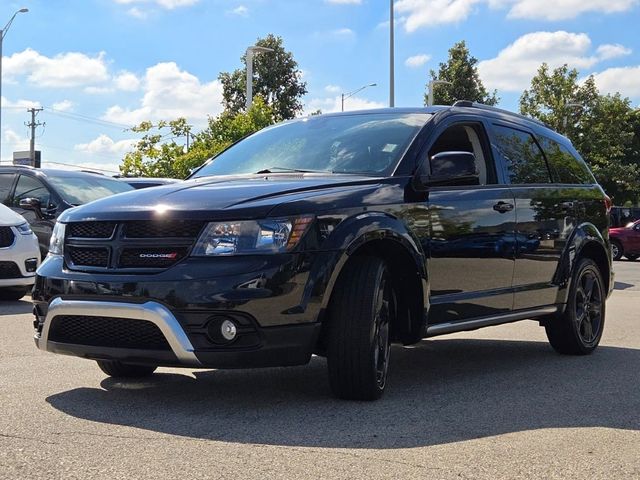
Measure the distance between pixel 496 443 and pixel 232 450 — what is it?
3.95 ft

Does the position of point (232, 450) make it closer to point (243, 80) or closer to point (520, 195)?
point (520, 195)

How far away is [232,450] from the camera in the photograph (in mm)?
3793

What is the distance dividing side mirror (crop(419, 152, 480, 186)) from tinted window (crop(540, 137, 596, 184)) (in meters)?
1.97

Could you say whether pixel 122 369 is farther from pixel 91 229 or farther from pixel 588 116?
pixel 588 116

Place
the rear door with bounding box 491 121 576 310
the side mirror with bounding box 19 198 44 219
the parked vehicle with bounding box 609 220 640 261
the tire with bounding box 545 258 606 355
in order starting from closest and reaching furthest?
the rear door with bounding box 491 121 576 310
the tire with bounding box 545 258 606 355
the side mirror with bounding box 19 198 44 219
the parked vehicle with bounding box 609 220 640 261

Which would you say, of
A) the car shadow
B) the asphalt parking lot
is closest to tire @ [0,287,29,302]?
the asphalt parking lot

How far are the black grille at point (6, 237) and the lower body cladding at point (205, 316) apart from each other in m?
6.00

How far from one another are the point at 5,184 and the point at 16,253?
2502 mm

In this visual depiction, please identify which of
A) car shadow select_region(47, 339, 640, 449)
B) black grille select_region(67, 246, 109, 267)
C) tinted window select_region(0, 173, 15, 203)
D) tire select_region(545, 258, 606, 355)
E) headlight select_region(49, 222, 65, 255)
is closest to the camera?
car shadow select_region(47, 339, 640, 449)

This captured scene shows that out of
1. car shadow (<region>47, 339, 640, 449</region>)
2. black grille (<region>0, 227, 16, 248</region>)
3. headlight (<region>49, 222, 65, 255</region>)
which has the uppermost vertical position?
headlight (<region>49, 222, 65, 255</region>)

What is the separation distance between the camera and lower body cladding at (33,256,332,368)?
430cm

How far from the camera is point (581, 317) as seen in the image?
7.15m

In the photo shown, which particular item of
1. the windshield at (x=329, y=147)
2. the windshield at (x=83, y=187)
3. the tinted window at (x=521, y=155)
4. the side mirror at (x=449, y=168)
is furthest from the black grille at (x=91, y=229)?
the windshield at (x=83, y=187)

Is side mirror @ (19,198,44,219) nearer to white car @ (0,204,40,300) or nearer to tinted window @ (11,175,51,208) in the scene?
tinted window @ (11,175,51,208)
